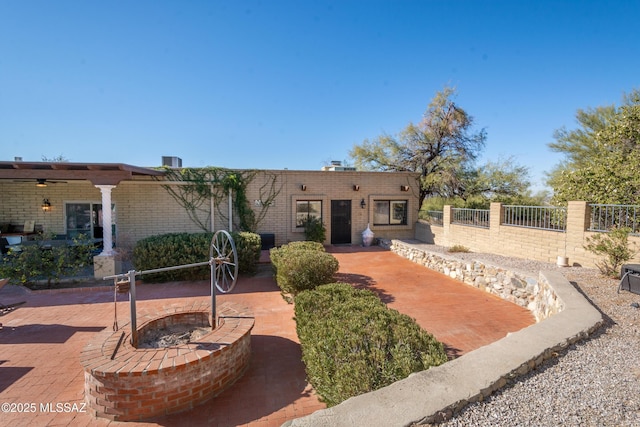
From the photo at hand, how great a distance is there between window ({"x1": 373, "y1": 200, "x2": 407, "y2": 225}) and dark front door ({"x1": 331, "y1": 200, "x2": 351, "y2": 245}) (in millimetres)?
1339

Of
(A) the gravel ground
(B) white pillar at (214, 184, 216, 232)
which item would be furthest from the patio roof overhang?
(A) the gravel ground

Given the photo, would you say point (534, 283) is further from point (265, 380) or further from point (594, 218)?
point (265, 380)

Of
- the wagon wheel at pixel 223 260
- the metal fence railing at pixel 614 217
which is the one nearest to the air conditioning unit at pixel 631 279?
the metal fence railing at pixel 614 217

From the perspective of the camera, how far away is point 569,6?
8812 mm

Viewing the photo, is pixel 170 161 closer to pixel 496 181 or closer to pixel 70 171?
pixel 70 171

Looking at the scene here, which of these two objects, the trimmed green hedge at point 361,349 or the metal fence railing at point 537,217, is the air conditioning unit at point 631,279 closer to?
the metal fence railing at point 537,217

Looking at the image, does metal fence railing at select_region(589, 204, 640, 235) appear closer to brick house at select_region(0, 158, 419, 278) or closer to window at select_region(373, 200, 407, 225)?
brick house at select_region(0, 158, 419, 278)

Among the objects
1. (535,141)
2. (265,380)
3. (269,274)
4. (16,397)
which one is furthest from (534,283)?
(535,141)

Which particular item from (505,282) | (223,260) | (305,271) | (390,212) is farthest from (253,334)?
(390,212)

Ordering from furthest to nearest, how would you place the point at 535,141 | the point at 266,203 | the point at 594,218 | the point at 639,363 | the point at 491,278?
the point at 535,141
the point at 266,203
the point at 594,218
the point at 491,278
the point at 639,363

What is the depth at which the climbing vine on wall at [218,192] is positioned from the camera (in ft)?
37.0

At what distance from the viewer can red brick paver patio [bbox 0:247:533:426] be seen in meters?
2.92

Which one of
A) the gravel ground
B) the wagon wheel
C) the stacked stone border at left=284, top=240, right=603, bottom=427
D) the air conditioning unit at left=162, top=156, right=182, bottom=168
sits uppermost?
the air conditioning unit at left=162, top=156, right=182, bottom=168

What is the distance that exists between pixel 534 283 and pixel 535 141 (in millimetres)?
16533
